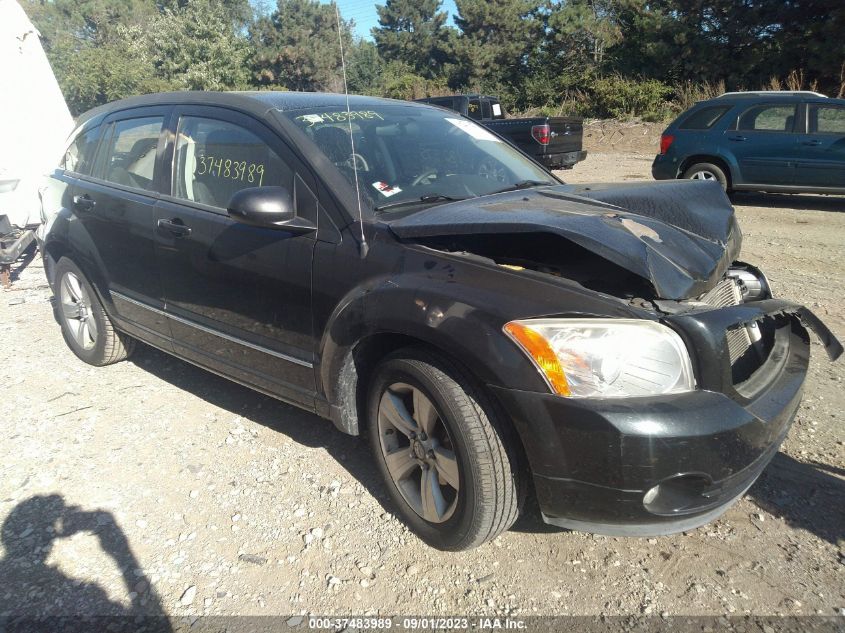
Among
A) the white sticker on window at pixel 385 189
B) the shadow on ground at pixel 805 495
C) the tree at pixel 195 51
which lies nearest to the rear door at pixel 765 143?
the shadow on ground at pixel 805 495

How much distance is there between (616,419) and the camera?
205cm

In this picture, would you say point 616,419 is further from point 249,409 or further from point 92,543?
point 249,409

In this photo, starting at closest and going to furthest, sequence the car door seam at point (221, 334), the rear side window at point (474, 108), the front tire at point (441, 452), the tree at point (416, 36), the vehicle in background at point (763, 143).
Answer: the front tire at point (441, 452), the car door seam at point (221, 334), the vehicle in background at point (763, 143), the rear side window at point (474, 108), the tree at point (416, 36)

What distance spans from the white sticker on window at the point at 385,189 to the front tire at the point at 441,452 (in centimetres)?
83

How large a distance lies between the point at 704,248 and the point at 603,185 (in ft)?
3.12

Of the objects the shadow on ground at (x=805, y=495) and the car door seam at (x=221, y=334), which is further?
the car door seam at (x=221, y=334)

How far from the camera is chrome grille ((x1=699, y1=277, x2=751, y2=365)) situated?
240 cm

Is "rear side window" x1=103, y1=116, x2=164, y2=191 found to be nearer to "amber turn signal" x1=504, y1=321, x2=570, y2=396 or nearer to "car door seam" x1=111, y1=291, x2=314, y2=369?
"car door seam" x1=111, y1=291, x2=314, y2=369

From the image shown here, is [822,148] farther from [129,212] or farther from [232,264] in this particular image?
[129,212]

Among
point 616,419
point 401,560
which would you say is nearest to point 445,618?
point 401,560

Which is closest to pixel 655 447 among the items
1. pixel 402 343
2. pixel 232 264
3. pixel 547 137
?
pixel 402 343

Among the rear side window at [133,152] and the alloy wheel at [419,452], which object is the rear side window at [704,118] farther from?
the alloy wheel at [419,452]

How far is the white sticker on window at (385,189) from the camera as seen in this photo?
3.00 m

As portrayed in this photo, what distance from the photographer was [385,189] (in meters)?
3.03
